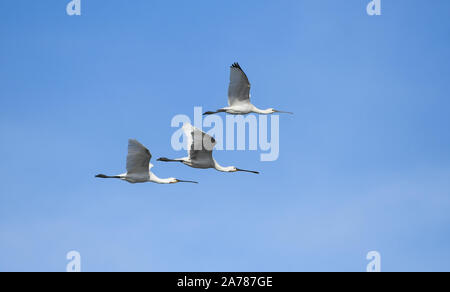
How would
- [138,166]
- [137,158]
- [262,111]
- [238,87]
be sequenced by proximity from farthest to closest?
[262,111] < [238,87] < [138,166] < [137,158]

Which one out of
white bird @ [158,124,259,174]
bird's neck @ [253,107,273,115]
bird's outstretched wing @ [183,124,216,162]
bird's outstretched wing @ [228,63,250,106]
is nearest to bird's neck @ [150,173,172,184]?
white bird @ [158,124,259,174]

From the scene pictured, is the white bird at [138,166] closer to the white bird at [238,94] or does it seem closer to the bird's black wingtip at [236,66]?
the white bird at [238,94]

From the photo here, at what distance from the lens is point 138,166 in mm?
28328

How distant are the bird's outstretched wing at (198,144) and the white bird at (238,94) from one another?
8.62 feet

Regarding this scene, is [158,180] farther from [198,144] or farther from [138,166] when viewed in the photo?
[198,144]

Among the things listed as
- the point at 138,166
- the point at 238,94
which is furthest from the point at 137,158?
the point at 238,94

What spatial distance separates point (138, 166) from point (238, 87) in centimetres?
549

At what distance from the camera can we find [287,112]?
34.8m

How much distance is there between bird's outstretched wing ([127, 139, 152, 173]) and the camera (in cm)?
2744

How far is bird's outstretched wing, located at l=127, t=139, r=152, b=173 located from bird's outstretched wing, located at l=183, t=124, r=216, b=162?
1741 millimetres

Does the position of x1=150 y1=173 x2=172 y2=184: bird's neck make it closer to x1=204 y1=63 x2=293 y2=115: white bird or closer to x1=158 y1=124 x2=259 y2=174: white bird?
x1=158 y1=124 x2=259 y2=174: white bird

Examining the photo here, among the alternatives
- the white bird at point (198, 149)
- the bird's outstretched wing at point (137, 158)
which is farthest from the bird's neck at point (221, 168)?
the bird's outstretched wing at point (137, 158)
